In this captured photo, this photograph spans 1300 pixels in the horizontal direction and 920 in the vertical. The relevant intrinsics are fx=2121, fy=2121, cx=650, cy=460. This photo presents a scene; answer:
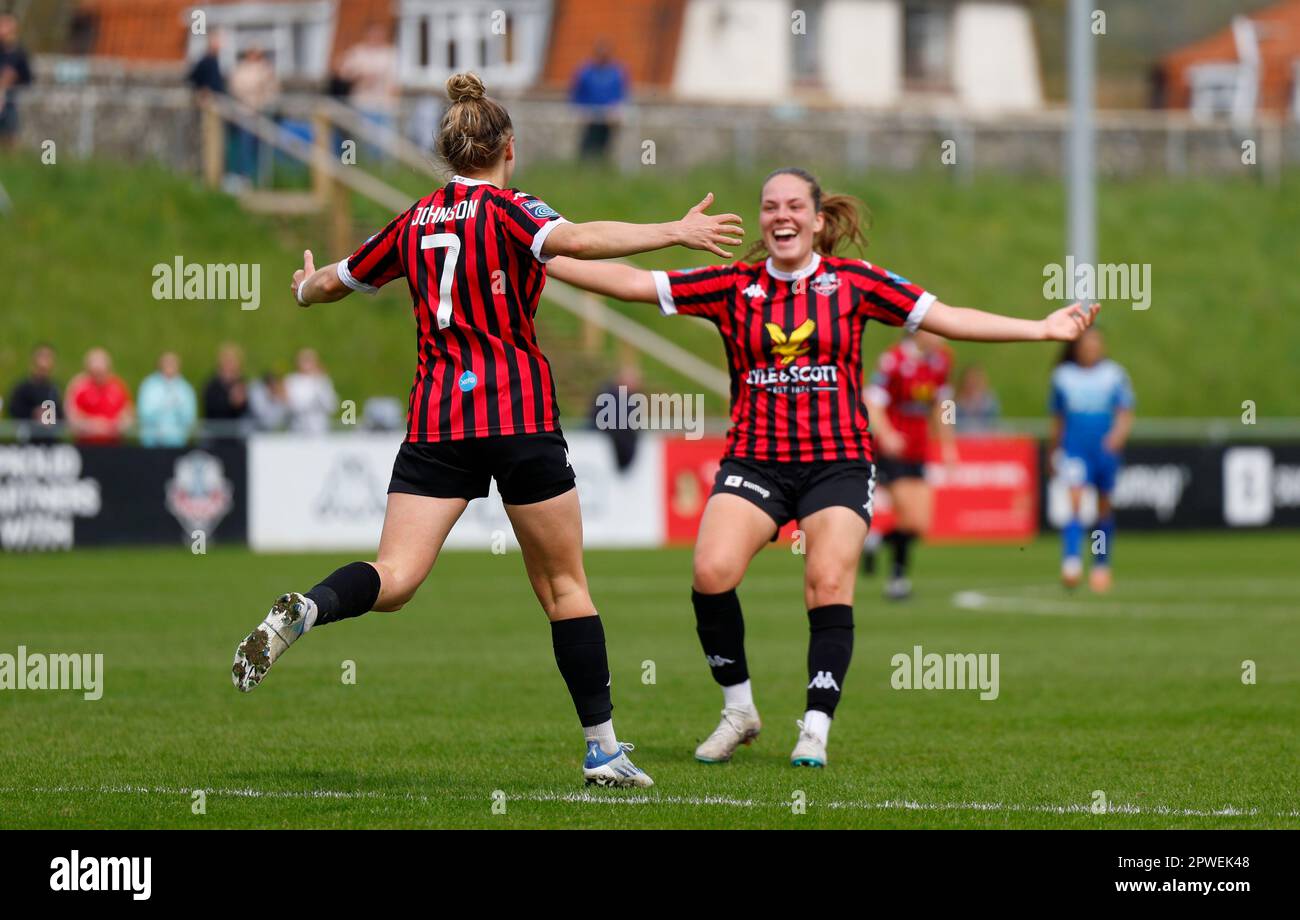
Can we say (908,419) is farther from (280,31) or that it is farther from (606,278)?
(280,31)

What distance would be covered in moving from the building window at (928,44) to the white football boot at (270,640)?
1587 inches

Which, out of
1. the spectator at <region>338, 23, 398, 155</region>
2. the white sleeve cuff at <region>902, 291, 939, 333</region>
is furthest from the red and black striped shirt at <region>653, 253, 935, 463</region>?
the spectator at <region>338, 23, 398, 155</region>

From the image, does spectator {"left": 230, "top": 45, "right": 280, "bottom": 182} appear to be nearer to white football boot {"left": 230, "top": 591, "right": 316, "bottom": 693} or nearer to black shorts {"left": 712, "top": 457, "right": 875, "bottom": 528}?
black shorts {"left": 712, "top": 457, "right": 875, "bottom": 528}

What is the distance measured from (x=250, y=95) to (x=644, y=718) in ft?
74.9

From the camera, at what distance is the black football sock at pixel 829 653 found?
27.0 feet

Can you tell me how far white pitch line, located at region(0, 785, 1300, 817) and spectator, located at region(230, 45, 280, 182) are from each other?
78.8 feet

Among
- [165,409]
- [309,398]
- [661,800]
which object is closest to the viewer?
[661,800]

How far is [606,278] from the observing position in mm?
8031

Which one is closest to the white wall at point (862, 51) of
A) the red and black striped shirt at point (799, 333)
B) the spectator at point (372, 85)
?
the spectator at point (372, 85)

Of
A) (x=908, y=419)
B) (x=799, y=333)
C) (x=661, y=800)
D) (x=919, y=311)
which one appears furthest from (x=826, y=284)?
(x=908, y=419)

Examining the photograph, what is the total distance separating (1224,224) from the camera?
132 ft

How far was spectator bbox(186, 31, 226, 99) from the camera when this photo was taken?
3008 cm
